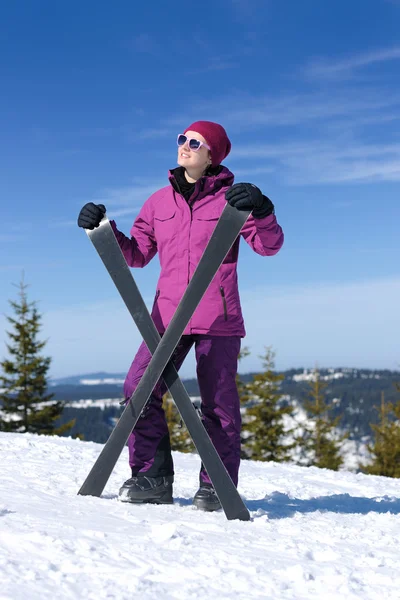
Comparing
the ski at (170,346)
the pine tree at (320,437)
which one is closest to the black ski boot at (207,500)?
the ski at (170,346)

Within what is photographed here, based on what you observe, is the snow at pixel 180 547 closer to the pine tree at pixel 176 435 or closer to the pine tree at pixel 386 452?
the pine tree at pixel 176 435

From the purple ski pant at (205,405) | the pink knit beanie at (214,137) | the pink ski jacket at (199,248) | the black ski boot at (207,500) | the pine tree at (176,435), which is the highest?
the pink knit beanie at (214,137)

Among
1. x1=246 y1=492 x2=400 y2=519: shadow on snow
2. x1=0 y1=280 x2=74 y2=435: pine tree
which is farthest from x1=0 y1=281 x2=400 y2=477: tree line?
x1=246 y1=492 x2=400 y2=519: shadow on snow

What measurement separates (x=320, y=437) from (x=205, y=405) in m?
26.5

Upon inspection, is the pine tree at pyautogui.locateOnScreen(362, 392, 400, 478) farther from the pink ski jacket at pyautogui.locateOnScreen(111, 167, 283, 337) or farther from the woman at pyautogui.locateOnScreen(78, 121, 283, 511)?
the pink ski jacket at pyautogui.locateOnScreen(111, 167, 283, 337)

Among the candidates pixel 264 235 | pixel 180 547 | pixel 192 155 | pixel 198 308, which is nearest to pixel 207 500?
pixel 180 547

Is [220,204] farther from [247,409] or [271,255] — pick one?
[247,409]

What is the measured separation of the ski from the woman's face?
2.06 feet

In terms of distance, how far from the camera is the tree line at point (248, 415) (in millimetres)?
24891

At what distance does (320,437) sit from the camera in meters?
29.5

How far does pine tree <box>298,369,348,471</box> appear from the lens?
94.1 ft

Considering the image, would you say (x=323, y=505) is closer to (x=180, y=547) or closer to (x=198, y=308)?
(x=198, y=308)

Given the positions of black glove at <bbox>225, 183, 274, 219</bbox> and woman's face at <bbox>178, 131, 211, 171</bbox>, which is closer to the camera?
black glove at <bbox>225, 183, 274, 219</bbox>

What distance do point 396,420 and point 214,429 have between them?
25.2 meters
